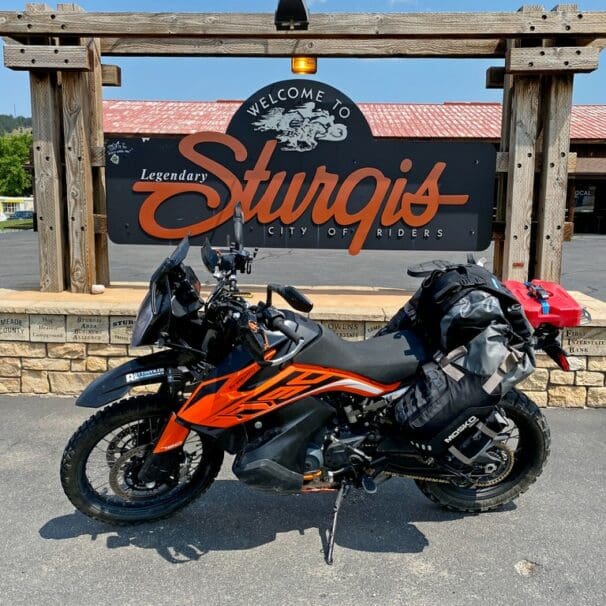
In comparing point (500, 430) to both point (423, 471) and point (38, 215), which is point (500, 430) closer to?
point (423, 471)

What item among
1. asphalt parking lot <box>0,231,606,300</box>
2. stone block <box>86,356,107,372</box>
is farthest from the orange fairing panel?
asphalt parking lot <box>0,231,606,300</box>

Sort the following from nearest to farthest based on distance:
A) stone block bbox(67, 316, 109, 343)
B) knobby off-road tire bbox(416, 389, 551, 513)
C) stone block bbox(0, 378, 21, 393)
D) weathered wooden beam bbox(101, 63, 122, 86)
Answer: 1. knobby off-road tire bbox(416, 389, 551, 513)
2. stone block bbox(67, 316, 109, 343)
3. stone block bbox(0, 378, 21, 393)
4. weathered wooden beam bbox(101, 63, 122, 86)

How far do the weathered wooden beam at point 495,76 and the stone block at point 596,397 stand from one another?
102 inches

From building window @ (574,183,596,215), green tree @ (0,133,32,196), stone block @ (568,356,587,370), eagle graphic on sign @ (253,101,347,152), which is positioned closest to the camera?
stone block @ (568,356,587,370)

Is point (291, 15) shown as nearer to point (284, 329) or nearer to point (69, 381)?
point (284, 329)

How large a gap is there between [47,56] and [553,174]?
405cm

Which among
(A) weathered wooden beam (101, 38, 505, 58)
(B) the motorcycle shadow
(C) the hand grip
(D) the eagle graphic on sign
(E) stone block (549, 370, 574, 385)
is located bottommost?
(B) the motorcycle shadow

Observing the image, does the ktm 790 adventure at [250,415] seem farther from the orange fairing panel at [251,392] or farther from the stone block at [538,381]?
the stone block at [538,381]

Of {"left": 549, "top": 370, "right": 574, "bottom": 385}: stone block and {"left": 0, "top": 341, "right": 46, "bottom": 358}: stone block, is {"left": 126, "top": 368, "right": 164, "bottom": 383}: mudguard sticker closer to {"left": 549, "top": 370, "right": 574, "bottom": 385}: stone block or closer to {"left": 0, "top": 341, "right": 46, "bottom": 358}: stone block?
{"left": 0, "top": 341, "right": 46, "bottom": 358}: stone block

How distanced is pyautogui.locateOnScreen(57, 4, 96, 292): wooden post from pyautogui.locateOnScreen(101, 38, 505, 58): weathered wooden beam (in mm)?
560

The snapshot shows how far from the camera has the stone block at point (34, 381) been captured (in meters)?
4.84

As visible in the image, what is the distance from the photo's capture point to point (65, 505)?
10.6 feet

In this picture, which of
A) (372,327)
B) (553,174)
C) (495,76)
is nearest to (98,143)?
(372,327)

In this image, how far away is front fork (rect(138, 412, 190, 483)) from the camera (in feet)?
9.39
